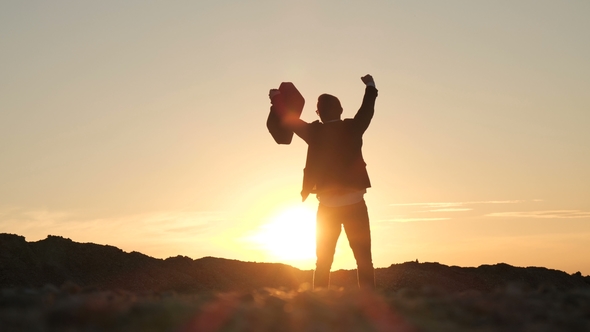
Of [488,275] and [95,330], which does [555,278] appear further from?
[95,330]

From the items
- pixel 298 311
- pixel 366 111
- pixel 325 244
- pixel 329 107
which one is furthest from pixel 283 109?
pixel 298 311

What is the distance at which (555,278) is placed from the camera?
18.8 meters

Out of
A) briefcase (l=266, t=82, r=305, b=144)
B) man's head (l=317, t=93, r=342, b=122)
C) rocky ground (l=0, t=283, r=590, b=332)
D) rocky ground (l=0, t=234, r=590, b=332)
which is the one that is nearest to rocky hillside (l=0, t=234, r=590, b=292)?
briefcase (l=266, t=82, r=305, b=144)

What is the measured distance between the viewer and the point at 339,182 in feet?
23.1

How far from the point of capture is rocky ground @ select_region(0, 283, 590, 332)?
3.64 m

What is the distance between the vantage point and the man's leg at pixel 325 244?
7.09m

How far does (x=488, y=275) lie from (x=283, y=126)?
1206 centimetres

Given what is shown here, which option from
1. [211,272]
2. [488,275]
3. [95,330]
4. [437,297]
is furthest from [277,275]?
[95,330]

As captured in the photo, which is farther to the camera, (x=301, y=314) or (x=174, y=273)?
(x=174, y=273)

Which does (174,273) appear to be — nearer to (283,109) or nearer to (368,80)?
(283,109)

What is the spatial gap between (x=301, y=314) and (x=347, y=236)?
3.11m

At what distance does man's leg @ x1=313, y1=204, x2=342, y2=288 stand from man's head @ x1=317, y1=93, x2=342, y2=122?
969 mm

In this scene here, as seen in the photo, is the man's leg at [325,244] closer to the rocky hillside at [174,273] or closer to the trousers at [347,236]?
the trousers at [347,236]

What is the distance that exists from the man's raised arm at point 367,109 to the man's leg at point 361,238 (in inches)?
32.3
